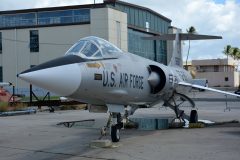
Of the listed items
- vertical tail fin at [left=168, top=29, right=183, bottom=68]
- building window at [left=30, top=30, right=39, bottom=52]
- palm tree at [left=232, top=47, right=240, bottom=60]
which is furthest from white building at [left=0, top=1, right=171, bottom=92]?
palm tree at [left=232, top=47, right=240, bottom=60]

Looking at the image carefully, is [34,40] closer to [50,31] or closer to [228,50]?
[50,31]

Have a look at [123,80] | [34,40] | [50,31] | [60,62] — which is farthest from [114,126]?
[34,40]

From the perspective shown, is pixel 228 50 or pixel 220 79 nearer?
pixel 220 79

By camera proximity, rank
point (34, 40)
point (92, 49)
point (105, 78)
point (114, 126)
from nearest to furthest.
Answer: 1. point (105, 78)
2. point (92, 49)
3. point (114, 126)
4. point (34, 40)

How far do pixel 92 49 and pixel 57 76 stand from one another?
7.17ft

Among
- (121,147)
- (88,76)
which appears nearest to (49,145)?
(121,147)

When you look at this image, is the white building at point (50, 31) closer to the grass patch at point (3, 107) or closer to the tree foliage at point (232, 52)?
the grass patch at point (3, 107)

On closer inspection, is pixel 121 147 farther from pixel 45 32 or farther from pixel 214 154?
pixel 45 32

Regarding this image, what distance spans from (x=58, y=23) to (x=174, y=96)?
43142 mm

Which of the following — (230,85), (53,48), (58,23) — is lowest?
(230,85)

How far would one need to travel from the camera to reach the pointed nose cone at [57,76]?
8.88 m

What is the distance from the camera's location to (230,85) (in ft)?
341

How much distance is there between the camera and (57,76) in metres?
9.08

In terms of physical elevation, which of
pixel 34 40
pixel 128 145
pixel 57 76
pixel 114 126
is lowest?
pixel 128 145
